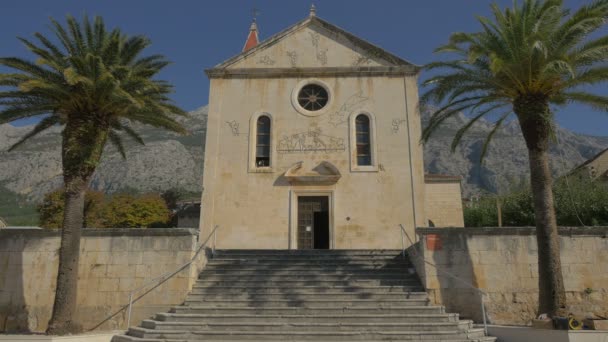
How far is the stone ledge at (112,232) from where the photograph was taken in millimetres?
13086

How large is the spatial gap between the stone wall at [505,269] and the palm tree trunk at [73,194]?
9.60m

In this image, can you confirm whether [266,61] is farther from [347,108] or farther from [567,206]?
[567,206]

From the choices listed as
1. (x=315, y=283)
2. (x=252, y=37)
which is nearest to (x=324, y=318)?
(x=315, y=283)

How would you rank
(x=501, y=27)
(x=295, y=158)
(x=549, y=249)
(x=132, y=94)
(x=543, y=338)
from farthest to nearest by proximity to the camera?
(x=295, y=158)
(x=132, y=94)
(x=501, y=27)
(x=549, y=249)
(x=543, y=338)

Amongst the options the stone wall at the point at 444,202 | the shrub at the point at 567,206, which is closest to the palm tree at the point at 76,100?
the shrub at the point at 567,206

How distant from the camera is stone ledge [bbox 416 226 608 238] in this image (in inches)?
504

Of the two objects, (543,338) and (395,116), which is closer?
(543,338)

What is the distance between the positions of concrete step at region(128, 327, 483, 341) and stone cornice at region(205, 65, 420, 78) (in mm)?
12599

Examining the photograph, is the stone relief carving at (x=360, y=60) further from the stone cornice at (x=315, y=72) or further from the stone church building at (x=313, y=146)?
the stone cornice at (x=315, y=72)

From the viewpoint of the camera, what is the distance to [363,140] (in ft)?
62.6

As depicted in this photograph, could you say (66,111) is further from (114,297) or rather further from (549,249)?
(549,249)

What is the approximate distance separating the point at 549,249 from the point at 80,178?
12563 mm

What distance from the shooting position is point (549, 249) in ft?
35.5

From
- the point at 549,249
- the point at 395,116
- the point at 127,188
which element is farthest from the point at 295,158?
the point at 127,188
